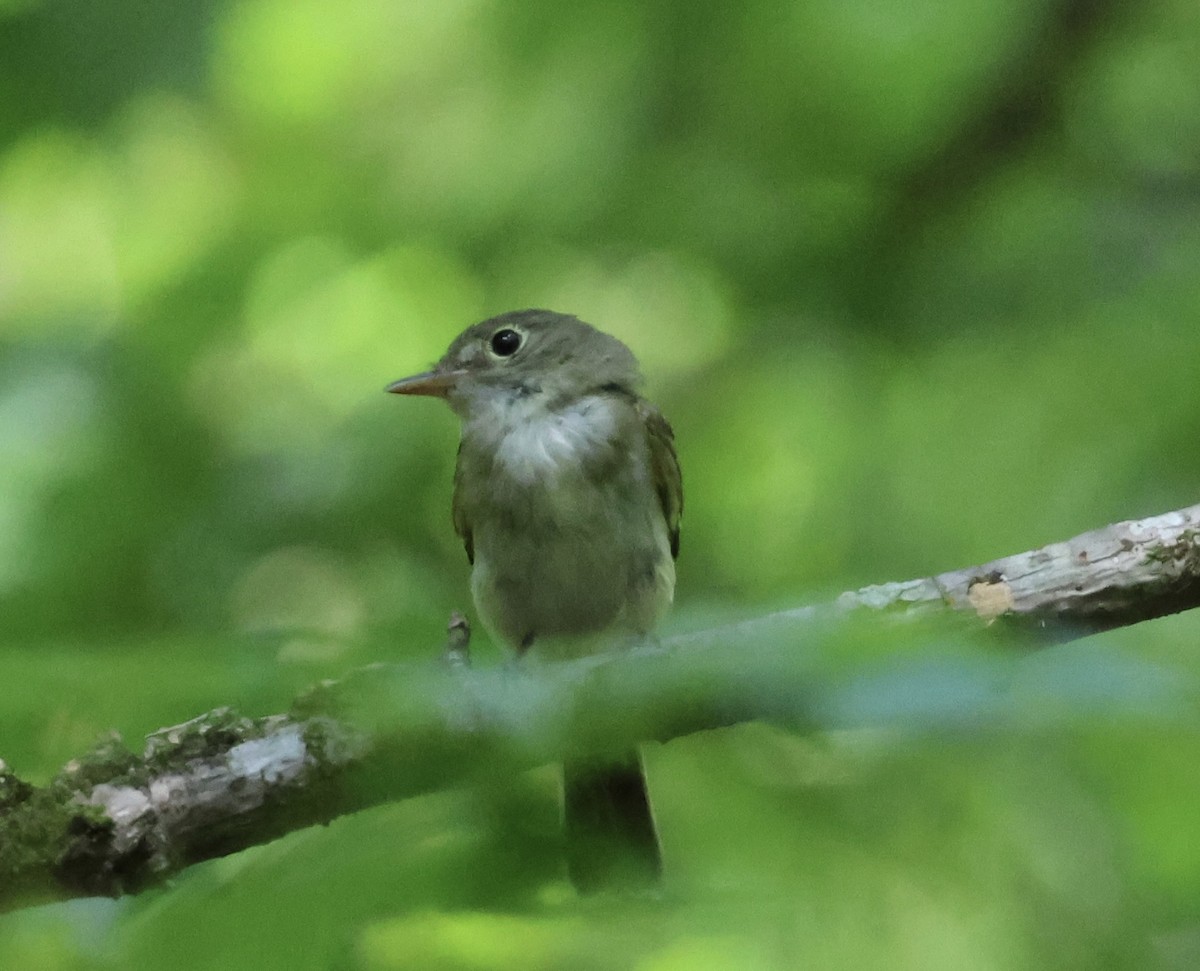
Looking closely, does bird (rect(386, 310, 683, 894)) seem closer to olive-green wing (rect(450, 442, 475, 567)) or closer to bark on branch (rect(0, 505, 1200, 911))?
olive-green wing (rect(450, 442, 475, 567))

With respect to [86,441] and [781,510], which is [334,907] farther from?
[781,510]

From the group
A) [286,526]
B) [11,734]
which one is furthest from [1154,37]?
[11,734]

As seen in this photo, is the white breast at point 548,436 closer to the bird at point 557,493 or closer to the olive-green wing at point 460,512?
the bird at point 557,493

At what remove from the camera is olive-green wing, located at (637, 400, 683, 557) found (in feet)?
10.3

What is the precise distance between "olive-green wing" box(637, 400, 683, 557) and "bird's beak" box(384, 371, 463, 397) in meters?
0.50

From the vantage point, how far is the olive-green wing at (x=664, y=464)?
10.3ft

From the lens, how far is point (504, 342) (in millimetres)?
3340

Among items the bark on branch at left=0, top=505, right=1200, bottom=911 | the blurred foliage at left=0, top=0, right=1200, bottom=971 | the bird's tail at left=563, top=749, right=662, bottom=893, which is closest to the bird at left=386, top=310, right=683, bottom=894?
the blurred foliage at left=0, top=0, right=1200, bottom=971

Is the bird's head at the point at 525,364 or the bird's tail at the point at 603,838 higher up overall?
the bird's head at the point at 525,364

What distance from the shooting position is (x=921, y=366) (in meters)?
2.99

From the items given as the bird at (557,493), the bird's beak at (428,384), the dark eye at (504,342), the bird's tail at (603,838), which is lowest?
the bird's tail at (603,838)

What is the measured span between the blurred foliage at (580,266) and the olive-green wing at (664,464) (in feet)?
0.29

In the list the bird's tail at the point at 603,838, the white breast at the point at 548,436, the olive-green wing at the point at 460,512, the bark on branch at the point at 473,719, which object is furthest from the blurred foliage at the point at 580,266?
the bird's tail at the point at 603,838

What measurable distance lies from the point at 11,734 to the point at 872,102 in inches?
97.8
